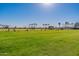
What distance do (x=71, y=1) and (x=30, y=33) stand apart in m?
0.47

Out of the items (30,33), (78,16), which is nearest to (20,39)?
(30,33)

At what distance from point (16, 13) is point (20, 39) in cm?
24

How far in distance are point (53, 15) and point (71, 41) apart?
283 mm

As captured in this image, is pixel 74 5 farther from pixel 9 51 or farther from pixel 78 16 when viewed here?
pixel 9 51

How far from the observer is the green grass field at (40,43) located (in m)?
7.21

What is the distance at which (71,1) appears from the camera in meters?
7.19

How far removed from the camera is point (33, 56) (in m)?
7.20

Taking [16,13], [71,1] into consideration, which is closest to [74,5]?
[71,1]

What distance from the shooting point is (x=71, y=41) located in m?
7.23

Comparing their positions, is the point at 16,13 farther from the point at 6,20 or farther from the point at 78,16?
the point at 78,16

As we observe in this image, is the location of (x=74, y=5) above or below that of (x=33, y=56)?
above

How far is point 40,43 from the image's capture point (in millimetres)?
7234

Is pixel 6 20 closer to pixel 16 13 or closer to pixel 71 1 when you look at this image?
pixel 16 13

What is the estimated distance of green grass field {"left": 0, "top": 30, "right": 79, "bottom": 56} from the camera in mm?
7207
